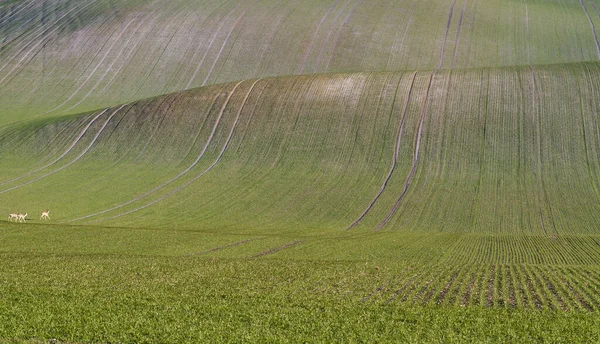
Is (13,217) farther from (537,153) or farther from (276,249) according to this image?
(537,153)

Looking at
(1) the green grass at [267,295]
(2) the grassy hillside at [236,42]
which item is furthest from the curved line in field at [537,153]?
(2) the grassy hillside at [236,42]

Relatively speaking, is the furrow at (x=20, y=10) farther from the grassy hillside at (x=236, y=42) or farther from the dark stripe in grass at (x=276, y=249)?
the dark stripe in grass at (x=276, y=249)

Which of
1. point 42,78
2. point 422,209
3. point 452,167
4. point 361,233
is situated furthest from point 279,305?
point 42,78

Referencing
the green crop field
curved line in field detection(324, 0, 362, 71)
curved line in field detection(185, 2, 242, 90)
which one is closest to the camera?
the green crop field

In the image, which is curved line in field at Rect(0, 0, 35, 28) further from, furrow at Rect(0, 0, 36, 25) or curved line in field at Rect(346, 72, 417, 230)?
curved line in field at Rect(346, 72, 417, 230)

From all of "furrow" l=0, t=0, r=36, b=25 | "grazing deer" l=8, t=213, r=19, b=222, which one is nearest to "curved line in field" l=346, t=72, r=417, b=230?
"grazing deer" l=8, t=213, r=19, b=222

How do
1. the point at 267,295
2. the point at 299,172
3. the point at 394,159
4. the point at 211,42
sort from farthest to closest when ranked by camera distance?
the point at 211,42 → the point at 394,159 → the point at 299,172 → the point at 267,295

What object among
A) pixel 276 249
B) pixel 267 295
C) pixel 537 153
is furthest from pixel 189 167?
pixel 267 295
